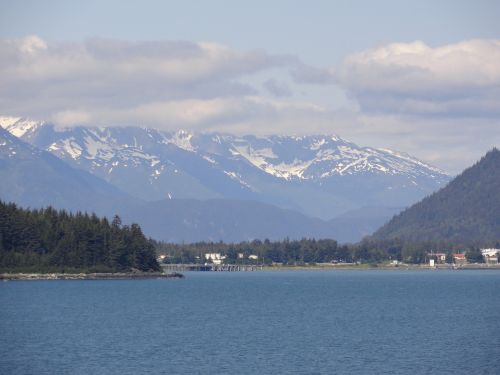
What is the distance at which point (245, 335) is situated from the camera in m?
114

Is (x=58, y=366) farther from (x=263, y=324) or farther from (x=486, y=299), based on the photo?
(x=486, y=299)

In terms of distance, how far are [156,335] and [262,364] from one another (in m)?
22.7

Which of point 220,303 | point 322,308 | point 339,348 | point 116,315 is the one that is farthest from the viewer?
point 220,303

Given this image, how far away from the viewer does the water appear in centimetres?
9112

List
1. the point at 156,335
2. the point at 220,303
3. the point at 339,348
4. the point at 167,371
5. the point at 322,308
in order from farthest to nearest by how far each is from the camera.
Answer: the point at 220,303
the point at 322,308
the point at 156,335
the point at 339,348
the point at 167,371

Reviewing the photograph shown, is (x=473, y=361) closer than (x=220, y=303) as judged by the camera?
Yes

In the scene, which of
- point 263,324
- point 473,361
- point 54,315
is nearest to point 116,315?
point 54,315

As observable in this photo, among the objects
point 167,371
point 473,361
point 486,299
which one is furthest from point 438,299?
point 167,371

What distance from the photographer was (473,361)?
9288 cm

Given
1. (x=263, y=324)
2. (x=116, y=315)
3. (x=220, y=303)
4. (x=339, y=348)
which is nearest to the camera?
(x=339, y=348)

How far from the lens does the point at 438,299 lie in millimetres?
173125

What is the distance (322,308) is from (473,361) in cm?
6014

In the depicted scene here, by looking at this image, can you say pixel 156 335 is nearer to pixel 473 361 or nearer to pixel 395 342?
pixel 395 342

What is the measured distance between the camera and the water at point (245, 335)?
299ft
